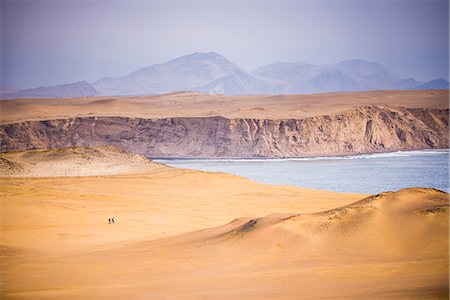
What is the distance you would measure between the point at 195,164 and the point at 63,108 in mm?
28434

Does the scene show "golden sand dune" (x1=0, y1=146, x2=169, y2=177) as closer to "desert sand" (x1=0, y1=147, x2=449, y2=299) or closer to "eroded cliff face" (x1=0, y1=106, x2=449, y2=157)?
"desert sand" (x1=0, y1=147, x2=449, y2=299)

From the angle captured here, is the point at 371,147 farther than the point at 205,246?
Yes

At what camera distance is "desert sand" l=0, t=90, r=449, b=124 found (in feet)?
210

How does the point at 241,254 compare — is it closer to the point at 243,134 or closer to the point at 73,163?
the point at 73,163

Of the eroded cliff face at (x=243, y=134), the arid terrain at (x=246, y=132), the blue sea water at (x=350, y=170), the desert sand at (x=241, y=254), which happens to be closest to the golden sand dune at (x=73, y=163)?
the blue sea water at (x=350, y=170)

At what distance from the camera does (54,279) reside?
11.6 metres

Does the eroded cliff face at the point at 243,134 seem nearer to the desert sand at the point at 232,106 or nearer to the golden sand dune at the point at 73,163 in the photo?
the desert sand at the point at 232,106

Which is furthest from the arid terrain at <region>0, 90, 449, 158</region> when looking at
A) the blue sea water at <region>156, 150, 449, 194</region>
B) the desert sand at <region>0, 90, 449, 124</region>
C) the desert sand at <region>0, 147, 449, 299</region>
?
the desert sand at <region>0, 147, 449, 299</region>

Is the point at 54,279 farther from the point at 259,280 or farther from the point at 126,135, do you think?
the point at 126,135

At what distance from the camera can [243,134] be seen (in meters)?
56.8

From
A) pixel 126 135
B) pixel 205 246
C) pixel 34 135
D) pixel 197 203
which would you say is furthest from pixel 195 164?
pixel 205 246

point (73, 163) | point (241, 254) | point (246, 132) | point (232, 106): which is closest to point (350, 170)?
point (246, 132)

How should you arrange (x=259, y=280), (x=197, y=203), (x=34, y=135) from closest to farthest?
(x=259, y=280), (x=197, y=203), (x=34, y=135)

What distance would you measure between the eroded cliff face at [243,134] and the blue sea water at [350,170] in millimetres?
2738
